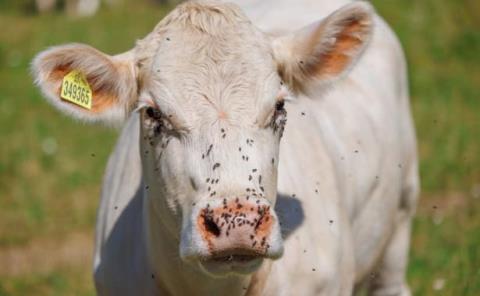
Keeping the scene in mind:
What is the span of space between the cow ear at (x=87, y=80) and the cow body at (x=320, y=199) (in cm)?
44

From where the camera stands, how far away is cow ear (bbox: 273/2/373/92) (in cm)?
500

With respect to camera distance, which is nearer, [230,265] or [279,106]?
[230,265]

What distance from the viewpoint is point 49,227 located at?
1002 centimetres

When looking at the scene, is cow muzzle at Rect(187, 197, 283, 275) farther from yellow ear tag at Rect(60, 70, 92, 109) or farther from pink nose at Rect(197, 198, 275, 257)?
yellow ear tag at Rect(60, 70, 92, 109)

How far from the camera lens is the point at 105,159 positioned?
Result: 11.7 meters

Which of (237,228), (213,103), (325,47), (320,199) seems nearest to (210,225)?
(237,228)

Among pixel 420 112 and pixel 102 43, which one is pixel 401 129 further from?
pixel 102 43

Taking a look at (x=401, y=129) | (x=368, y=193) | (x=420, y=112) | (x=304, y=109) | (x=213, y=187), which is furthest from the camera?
(x=420, y=112)

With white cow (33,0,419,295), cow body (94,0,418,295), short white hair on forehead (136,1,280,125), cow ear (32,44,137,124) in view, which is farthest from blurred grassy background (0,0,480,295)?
short white hair on forehead (136,1,280,125)

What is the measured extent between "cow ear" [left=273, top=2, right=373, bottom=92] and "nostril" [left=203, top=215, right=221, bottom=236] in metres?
0.86

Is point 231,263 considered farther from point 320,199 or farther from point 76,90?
point 320,199

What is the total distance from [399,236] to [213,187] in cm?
325

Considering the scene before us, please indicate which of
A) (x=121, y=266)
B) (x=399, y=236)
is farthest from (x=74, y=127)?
(x=121, y=266)

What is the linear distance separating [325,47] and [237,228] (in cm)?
108
